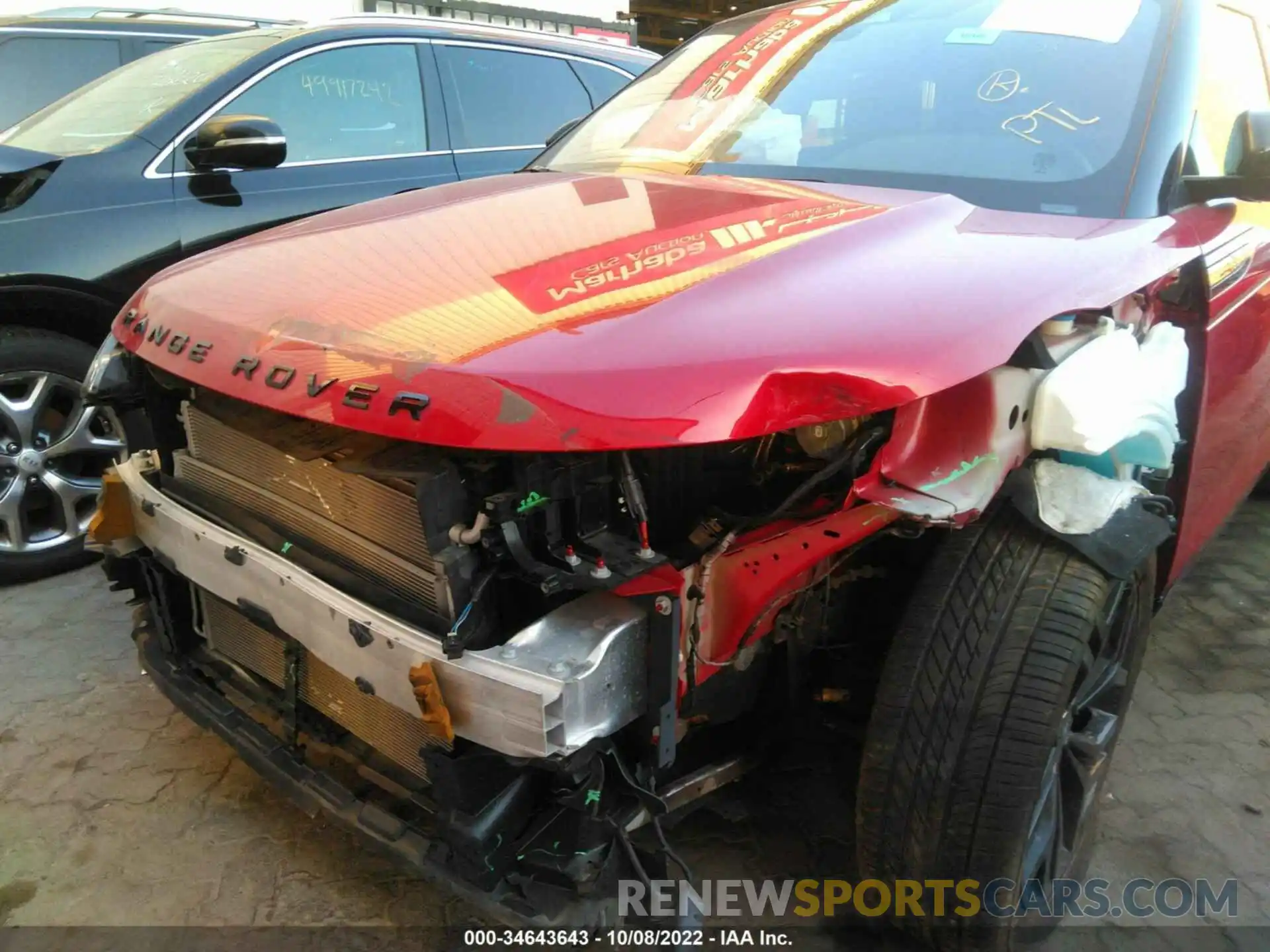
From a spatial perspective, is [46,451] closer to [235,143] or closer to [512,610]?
[235,143]

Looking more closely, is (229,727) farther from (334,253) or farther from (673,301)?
(673,301)

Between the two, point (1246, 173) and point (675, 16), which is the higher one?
point (675, 16)

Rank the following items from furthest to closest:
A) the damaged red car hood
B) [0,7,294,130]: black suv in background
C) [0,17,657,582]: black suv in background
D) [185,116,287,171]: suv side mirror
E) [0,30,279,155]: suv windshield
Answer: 1. [0,7,294,130]: black suv in background
2. [0,30,279,155]: suv windshield
3. [185,116,287,171]: suv side mirror
4. [0,17,657,582]: black suv in background
5. the damaged red car hood

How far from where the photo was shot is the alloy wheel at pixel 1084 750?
5.62ft

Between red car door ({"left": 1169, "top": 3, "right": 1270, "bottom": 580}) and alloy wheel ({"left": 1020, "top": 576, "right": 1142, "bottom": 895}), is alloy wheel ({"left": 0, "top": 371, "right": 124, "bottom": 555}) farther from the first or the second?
red car door ({"left": 1169, "top": 3, "right": 1270, "bottom": 580})

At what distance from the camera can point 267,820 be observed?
2.14m

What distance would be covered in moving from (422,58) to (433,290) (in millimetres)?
2923

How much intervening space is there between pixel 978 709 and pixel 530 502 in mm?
845

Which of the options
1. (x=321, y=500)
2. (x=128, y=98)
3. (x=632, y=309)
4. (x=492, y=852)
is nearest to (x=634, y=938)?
(x=492, y=852)

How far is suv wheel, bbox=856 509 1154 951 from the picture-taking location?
5.11 ft

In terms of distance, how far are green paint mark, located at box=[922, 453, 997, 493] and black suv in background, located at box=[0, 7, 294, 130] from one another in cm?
516

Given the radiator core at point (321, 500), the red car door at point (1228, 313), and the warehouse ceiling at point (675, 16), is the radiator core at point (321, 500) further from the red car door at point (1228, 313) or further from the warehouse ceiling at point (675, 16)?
the warehouse ceiling at point (675, 16)

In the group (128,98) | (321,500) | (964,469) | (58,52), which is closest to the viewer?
(964,469)

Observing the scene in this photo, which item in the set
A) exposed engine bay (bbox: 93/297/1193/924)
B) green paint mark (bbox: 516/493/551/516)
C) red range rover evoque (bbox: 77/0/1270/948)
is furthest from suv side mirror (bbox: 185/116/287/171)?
green paint mark (bbox: 516/493/551/516)
